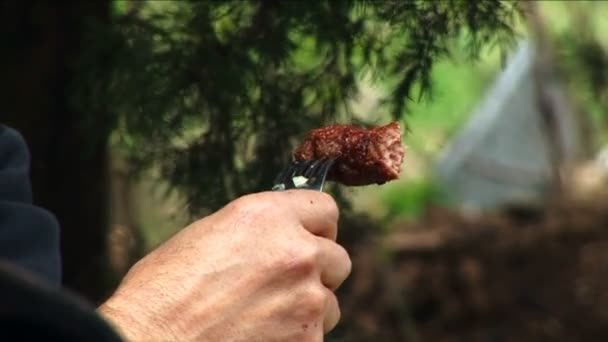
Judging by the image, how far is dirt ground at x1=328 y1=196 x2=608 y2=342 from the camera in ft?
14.9

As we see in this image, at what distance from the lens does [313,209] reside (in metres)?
1.61

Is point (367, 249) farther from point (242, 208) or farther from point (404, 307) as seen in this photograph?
point (242, 208)

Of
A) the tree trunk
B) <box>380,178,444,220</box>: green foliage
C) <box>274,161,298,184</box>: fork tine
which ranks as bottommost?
<box>380,178,444,220</box>: green foliage

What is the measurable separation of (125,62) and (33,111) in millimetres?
409

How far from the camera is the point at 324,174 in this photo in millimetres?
1709

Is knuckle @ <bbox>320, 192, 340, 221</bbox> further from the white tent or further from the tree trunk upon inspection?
the white tent

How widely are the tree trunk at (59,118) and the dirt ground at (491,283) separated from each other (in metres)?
1.54

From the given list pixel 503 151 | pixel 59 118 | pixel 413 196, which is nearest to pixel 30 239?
pixel 59 118

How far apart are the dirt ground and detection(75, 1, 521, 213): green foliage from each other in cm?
189

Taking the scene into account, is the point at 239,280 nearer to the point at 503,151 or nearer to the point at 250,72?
the point at 250,72

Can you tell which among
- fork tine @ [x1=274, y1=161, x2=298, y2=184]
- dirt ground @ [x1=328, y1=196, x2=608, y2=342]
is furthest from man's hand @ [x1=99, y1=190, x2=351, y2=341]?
dirt ground @ [x1=328, y1=196, x2=608, y2=342]

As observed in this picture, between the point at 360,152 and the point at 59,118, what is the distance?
47.2 inches

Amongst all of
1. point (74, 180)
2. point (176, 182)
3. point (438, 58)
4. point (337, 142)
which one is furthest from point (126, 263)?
point (337, 142)

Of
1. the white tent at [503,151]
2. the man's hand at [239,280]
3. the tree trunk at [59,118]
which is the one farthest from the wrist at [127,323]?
the white tent at [503,151]
